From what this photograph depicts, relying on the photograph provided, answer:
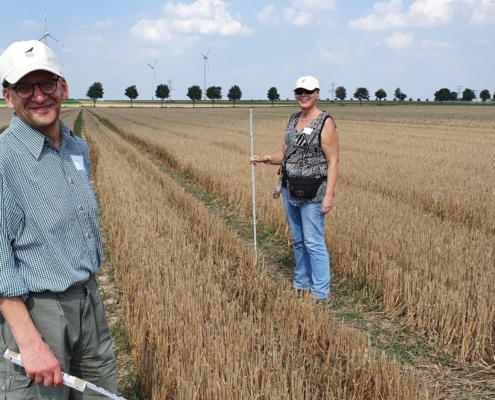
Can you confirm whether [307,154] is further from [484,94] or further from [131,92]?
[484,94]

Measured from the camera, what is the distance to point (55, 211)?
1980mm

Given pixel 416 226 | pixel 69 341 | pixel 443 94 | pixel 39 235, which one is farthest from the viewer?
pixel 443 94

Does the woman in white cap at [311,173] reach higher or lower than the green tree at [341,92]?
lower

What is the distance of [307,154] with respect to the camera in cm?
466

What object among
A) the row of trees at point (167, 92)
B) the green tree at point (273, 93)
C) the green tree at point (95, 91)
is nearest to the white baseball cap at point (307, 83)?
the green tree at point (273, 93)

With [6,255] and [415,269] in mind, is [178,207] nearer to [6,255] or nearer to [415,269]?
[415,269]

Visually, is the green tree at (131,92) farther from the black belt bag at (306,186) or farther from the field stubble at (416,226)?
the black belt bag at (306,186)

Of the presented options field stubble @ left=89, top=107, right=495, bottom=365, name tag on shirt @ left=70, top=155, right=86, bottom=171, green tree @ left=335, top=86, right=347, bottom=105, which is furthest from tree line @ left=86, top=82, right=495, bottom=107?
name tag on shirt @ left=70, top=155, right=86, bottom=171

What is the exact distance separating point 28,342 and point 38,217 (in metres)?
0.47

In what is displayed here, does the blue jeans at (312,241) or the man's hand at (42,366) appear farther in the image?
the blue jeans at (312,241)

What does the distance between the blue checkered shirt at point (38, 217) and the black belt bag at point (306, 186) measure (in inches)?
109

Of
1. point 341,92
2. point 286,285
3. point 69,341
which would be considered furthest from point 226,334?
point 341,92

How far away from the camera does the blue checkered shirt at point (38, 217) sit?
185 cm

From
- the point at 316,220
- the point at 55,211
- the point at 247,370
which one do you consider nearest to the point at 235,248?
the point at 316,220
